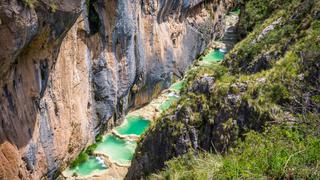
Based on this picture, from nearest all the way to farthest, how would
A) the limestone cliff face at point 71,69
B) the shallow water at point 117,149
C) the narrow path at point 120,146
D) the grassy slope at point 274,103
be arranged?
the grassy slope at point 274,103 → the limestone cliff face at point 71,69 → the narrow path at point 120,146 → the shallow water at point 117,149

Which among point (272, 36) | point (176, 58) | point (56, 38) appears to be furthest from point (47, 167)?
point (176, 58)

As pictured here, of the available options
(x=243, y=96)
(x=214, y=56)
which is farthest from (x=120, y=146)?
(x=214, y=56)

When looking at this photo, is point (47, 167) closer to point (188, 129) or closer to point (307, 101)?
point (188, 129)

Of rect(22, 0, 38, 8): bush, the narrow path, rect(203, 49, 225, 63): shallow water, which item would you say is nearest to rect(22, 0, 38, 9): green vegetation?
rect(22, 0, 38, 8): bush

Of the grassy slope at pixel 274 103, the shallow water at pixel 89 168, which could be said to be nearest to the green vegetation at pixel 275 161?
the grassy slope at pixel 274 103

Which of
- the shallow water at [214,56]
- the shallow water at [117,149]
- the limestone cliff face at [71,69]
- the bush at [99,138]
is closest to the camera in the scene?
the limestone cliff face at [71,69]

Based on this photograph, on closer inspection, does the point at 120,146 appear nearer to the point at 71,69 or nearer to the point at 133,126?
the point at 133,126

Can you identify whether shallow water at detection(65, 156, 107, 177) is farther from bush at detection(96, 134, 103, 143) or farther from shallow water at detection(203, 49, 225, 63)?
shallow water at detection(203, 49, 225, 63)

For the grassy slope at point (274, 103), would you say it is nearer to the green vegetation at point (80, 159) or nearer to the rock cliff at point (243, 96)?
the rock cliff at point (243, 96)
